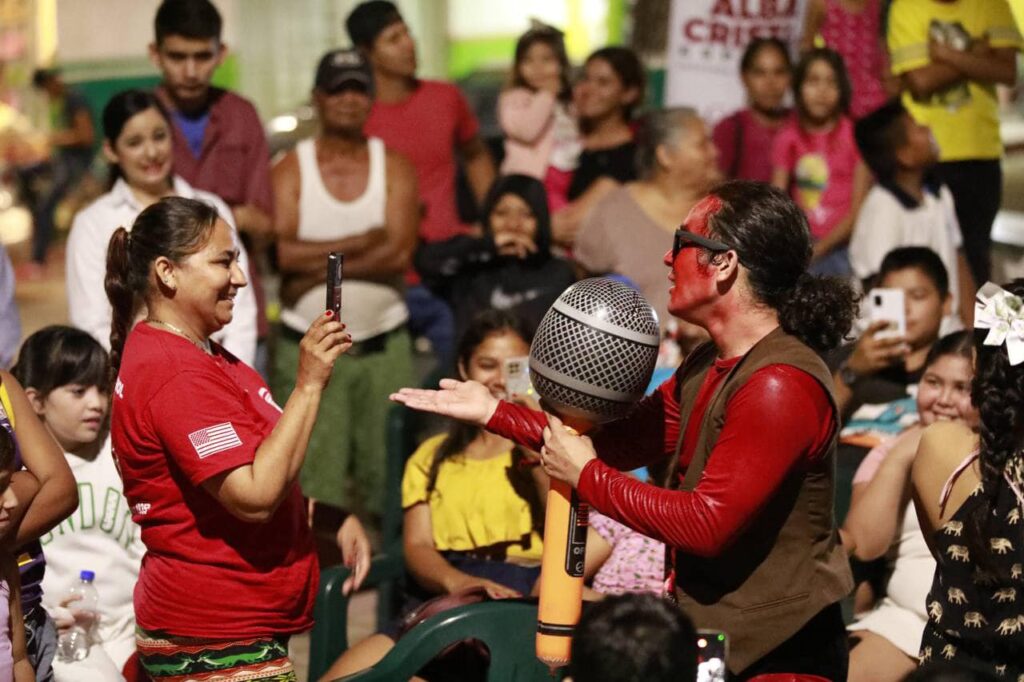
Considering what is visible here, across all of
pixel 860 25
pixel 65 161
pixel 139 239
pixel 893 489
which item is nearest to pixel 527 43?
pixel 860 25

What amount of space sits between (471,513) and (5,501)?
5.57 ft

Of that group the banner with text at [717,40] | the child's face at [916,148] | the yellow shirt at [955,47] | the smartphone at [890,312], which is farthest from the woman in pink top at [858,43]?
the smartphone at [890,312]

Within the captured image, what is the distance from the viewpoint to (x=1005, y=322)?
3287mm

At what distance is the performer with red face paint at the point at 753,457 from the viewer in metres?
3.04

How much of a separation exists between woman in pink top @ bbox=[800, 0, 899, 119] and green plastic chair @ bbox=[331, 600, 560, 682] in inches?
176

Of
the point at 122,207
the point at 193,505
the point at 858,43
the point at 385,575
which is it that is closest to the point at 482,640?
the point at 385,575

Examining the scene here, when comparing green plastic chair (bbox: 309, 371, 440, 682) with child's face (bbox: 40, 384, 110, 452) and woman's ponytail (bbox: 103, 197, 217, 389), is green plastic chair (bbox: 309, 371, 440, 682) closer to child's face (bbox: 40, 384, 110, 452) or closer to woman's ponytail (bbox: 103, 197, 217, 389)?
child's face (bbox: 40, 384, 110, 452)

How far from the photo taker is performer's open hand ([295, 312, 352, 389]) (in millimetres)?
3361

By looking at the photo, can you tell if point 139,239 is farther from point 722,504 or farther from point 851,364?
point 851,364

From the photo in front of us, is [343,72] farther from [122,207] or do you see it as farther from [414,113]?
[122,207]

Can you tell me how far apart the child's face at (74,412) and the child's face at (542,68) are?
3.50m

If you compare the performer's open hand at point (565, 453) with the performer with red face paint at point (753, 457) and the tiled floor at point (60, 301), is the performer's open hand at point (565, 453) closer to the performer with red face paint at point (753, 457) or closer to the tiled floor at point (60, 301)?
the performer with red face paint at point (753, 457)

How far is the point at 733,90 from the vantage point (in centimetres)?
761

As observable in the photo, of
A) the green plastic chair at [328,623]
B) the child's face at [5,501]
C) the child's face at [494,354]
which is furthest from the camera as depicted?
the child's face at [494,354]
